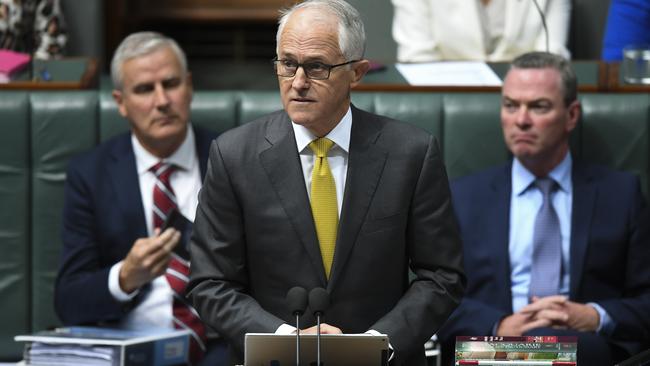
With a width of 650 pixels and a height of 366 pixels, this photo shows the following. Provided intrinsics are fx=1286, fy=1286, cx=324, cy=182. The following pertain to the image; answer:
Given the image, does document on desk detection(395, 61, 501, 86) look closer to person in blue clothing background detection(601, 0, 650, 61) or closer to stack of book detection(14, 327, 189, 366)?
person in blue clothing background detection(601, 0, 650, 61)

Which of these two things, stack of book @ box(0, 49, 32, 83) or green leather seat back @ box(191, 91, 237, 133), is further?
stack of book @ box(0, 49, 32, 83)

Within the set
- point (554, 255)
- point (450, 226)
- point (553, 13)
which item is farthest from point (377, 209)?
point (553, 13)

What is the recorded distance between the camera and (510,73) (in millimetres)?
4328

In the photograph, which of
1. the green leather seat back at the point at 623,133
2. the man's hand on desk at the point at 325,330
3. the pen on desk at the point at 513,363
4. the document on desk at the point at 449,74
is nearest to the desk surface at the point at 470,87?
the document on desk at the point at 449,74

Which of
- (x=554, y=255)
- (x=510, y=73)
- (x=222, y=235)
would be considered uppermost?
(x=510, y=73)

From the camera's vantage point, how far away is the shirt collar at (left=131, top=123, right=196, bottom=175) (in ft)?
14.2

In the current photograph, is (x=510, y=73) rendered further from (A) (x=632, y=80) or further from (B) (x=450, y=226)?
(B) (x=450, y=226)

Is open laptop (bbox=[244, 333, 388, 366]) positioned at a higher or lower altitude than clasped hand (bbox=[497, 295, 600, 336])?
higher

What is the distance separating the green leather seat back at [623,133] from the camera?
14.9ft

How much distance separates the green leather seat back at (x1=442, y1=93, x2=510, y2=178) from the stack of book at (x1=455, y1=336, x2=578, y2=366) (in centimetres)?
181

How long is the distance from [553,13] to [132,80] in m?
1.89

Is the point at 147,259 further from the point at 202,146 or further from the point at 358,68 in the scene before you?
the point at 358,68

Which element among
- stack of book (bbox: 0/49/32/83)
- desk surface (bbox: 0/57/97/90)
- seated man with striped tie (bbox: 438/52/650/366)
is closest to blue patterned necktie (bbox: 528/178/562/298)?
seated man with striped tie (bbox: 438/52/650/366)

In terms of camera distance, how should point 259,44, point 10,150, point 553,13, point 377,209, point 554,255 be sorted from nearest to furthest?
point 377,209 → point 554,255 → point 10,150 → point 553,13 → point 259,44
